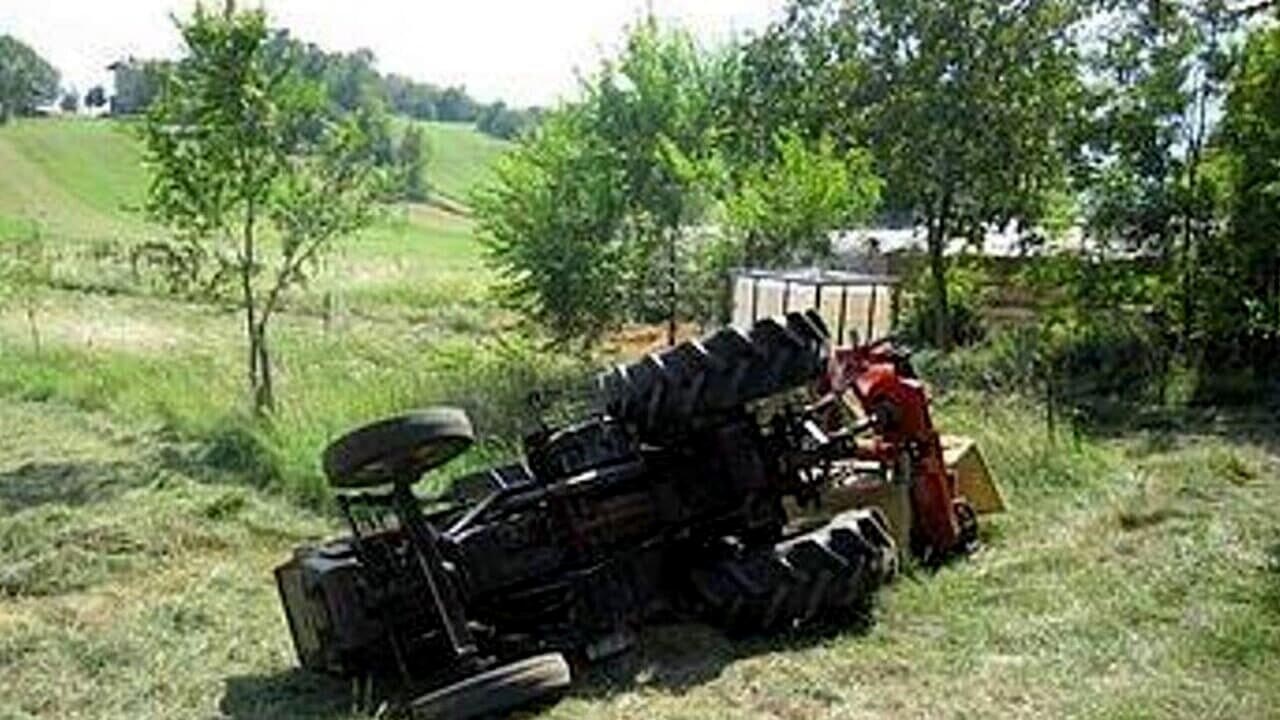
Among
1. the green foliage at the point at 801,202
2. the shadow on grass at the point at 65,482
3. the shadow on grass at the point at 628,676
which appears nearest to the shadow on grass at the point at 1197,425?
the green foliage at the point at 801,202

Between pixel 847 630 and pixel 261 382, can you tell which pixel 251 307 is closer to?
pixel 261 382

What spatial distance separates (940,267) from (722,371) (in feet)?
50.7

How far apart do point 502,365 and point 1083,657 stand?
12.4 metres

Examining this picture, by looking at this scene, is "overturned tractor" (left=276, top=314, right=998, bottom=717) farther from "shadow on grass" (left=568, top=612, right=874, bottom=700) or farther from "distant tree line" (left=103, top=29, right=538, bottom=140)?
"distant tree line" (left=103, top=29, right=538, bottom=140)

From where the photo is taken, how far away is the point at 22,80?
305 ft

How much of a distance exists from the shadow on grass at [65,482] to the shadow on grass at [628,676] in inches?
152

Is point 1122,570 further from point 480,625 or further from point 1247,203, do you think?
point 1247,203

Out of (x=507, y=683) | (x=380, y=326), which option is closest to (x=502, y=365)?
(x=380, y=326)

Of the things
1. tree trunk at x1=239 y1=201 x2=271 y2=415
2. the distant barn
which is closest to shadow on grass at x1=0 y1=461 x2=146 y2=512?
tree trunk at x1=239 y1=201 x2=271 y2=415

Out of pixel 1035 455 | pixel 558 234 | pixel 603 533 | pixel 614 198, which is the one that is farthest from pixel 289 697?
pixel 614 198

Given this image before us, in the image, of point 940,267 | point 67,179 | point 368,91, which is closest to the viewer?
point 940,267

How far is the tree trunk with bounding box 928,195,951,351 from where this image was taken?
21.4m

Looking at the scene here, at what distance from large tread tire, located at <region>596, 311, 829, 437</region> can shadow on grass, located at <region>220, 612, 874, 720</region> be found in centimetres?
94

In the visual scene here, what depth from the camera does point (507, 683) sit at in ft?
18.9
